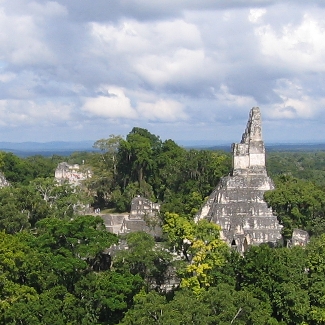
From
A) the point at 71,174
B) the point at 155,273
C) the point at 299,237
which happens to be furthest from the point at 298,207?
the point at 71,174

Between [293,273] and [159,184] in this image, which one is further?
[159,184]

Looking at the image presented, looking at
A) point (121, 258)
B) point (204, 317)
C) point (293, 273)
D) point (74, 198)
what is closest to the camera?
point (204, 317)

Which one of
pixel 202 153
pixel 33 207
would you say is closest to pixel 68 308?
pixel 33 207

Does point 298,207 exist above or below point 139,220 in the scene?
above

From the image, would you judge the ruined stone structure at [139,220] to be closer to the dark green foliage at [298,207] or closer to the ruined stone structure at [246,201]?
the ruined stone structure at [246,201]

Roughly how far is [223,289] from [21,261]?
29.5 feet

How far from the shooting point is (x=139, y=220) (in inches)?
1454

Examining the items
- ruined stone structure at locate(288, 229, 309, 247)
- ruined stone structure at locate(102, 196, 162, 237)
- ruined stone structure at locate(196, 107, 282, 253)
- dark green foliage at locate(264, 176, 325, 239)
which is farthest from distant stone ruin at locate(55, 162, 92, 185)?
ruined stone structure at locate(288, 229, 309, 247)

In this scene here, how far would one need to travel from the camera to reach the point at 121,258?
22969 millimetres

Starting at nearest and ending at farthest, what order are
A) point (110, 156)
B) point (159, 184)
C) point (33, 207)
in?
point (33, 207), point (159, 184), point (110, 156)

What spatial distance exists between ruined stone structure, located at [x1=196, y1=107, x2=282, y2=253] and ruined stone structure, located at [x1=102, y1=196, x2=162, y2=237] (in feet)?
10.6

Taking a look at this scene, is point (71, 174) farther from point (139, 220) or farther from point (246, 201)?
point (246, 201)

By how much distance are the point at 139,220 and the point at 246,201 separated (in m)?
9.39

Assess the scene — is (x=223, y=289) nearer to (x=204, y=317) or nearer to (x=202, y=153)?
(x=204, y=317)
